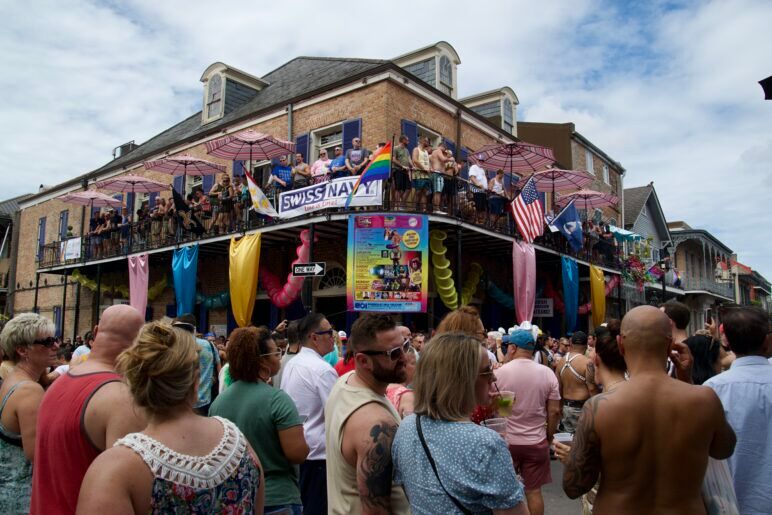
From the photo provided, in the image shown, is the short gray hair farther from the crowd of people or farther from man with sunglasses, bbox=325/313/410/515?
man with sunglasses, bbox=325/313/410/515

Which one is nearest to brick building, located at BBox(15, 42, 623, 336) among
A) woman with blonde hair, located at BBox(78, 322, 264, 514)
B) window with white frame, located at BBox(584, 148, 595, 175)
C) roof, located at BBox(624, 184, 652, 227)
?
window with white frame, located at BBox(584, 148, 595, 175)

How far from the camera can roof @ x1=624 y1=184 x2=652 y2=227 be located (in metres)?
28.6

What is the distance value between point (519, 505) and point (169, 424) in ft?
4.03

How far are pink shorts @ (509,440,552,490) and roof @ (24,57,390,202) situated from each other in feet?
35.7

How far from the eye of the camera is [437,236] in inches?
496

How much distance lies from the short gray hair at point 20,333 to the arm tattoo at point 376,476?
2.23 meters

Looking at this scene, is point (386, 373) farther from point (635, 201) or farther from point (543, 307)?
point (635, 201)

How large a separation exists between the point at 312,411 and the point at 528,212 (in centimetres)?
1048

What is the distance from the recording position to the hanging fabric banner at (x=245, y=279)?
1302 cm

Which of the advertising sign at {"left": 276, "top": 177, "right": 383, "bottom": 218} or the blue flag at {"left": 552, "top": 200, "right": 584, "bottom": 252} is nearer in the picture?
the advertising sign at {"left": 276, "top": 177, "right": 383, "bottom": 218}

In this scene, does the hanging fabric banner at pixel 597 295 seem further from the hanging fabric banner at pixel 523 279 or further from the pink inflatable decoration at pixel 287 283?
the pink inflatable decoration at pixel 287 283

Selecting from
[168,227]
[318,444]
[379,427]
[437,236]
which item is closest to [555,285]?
[437,236]

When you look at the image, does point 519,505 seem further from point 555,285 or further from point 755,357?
point 555,285

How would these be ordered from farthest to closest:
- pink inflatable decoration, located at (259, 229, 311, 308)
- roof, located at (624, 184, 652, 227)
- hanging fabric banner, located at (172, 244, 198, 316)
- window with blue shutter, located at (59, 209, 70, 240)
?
roof, located at (624, 184, 652, 227) → window with blue shutter, located at (59, 209, 70, 240) → hanging fabric banner, located at (172, 244, 198, 316) → pink inflatable decoration, located at (259, 229, 311, 308)
